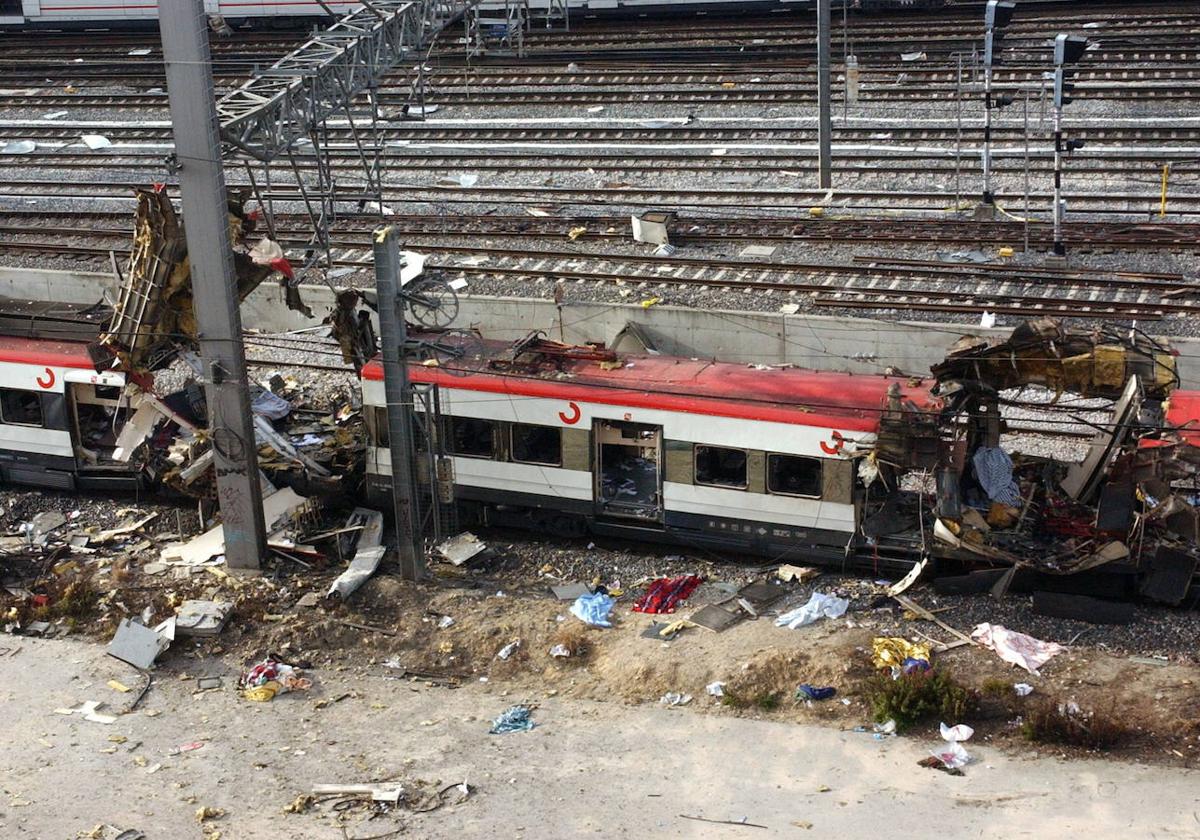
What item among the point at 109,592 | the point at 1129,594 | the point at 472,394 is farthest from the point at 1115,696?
the point at 109,592

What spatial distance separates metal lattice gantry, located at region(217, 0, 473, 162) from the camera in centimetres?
1842

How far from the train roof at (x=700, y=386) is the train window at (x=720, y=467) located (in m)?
0.53

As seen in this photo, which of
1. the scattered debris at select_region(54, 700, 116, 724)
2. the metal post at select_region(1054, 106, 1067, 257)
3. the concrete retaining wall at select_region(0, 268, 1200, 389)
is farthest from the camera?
the metal post at select_region(1054, 106, 1067, 257)

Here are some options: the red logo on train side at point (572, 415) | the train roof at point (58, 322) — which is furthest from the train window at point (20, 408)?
the red logo on train side at point (572, 415)

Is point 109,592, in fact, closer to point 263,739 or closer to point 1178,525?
point 263,739

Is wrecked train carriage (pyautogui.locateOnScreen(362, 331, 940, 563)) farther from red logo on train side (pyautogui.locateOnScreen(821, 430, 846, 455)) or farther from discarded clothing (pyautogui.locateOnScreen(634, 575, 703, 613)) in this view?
discarded clothing (pyautogui.locateOnScreen(634, 575, 703, 613))

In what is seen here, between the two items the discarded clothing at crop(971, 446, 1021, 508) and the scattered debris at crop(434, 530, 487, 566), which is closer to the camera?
the discarded clothing at crop(971, 446, 1021, 508)

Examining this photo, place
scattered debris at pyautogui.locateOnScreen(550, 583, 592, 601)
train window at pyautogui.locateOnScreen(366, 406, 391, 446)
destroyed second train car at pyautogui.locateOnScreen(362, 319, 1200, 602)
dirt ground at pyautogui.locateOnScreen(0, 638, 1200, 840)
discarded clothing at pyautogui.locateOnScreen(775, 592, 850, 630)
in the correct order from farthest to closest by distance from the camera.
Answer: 1. train window at pyautogui.locateOnScreen(366, 406, 391, 446)
2. scattered debris at pyautogui.locateOnScreen(550, 583, 592, 601)
3. discarded clothing at pyautogui.locateOnScreen(775, 592, 850, 630)
4. destroyed second train car at pyautogui.locateOnScreen(362, 319, 1200, 602)
5. dirt ground at pyautogui.locateOnScreen(0, 638, 1200, 840)

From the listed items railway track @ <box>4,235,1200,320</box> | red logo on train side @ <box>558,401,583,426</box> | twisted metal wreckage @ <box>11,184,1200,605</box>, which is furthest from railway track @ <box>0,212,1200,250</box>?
red logo on train side @ <box>558,401,583,426</box>

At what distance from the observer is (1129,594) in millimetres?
16438

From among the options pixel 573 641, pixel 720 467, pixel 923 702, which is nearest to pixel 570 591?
pixel 573 641

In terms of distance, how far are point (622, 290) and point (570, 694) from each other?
10882 millimetres

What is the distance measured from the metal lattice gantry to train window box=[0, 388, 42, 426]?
5.17 metres

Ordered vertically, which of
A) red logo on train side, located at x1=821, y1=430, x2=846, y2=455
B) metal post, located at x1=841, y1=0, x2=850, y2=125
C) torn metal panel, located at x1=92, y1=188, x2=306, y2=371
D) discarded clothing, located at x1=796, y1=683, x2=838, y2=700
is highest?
metal post, located at x1=841, y1=0, x2=850, y2=125
